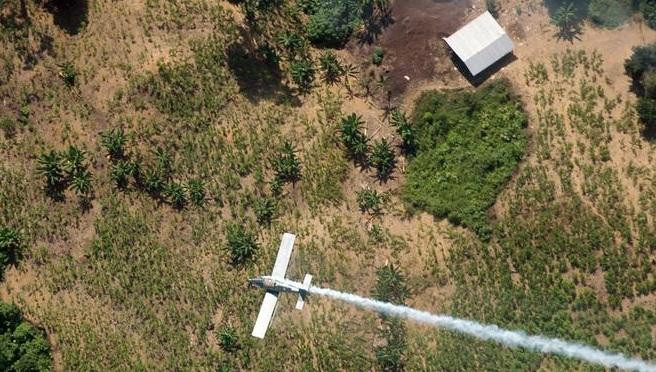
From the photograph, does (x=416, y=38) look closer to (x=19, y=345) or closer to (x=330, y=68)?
(x=330, y=68)

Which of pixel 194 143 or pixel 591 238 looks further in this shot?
pixel 194 143

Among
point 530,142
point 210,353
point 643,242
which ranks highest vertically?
point 530,142

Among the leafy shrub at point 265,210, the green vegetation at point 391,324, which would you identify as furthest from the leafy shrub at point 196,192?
the green vegetation at point 391,324

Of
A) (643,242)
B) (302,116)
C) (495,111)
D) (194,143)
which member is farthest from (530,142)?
(194,143)

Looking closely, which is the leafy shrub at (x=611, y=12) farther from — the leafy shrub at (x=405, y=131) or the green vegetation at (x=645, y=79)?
the leafy shrub at (x=405, y=131)

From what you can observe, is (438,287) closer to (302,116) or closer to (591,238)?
(591,238)

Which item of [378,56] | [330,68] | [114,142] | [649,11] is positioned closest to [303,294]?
[330,68]

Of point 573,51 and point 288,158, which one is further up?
point 573,51
